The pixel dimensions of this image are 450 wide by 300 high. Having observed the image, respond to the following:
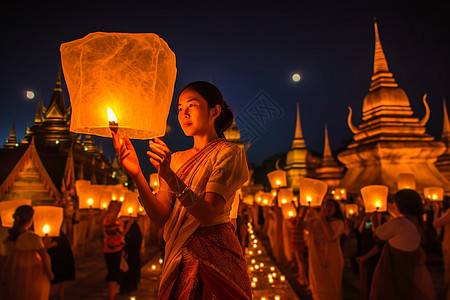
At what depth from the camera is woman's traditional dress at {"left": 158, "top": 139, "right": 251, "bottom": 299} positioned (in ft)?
5.49

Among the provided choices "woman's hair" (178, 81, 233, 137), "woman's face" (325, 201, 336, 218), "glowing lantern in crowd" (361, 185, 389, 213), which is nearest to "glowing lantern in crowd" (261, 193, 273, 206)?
A: "glowing lantern in crowd" (361, 185, 389, 213)

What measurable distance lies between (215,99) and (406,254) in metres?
3.48

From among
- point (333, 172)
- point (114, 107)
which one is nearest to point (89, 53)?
point (114, 107)

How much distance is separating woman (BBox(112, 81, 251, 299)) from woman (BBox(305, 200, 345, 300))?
4161 millimetres

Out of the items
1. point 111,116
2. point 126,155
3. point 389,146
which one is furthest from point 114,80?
point 389,146

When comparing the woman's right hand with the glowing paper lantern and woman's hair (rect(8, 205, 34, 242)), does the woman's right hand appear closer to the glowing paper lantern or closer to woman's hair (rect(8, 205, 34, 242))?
the glowing paper lantern

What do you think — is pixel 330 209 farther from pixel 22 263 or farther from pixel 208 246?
pixel 22 263

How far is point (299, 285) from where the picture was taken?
310 inches

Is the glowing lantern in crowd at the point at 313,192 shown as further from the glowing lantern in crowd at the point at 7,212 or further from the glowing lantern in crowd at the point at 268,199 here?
the glowing lantern in crowd at the point at 268,199

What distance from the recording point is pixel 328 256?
Result: 5598mm

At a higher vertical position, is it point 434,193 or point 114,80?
point 114,80

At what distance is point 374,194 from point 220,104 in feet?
16.8

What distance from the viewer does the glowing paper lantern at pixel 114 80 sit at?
5.45 ft

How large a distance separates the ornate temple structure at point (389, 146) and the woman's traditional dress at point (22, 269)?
11071mm
